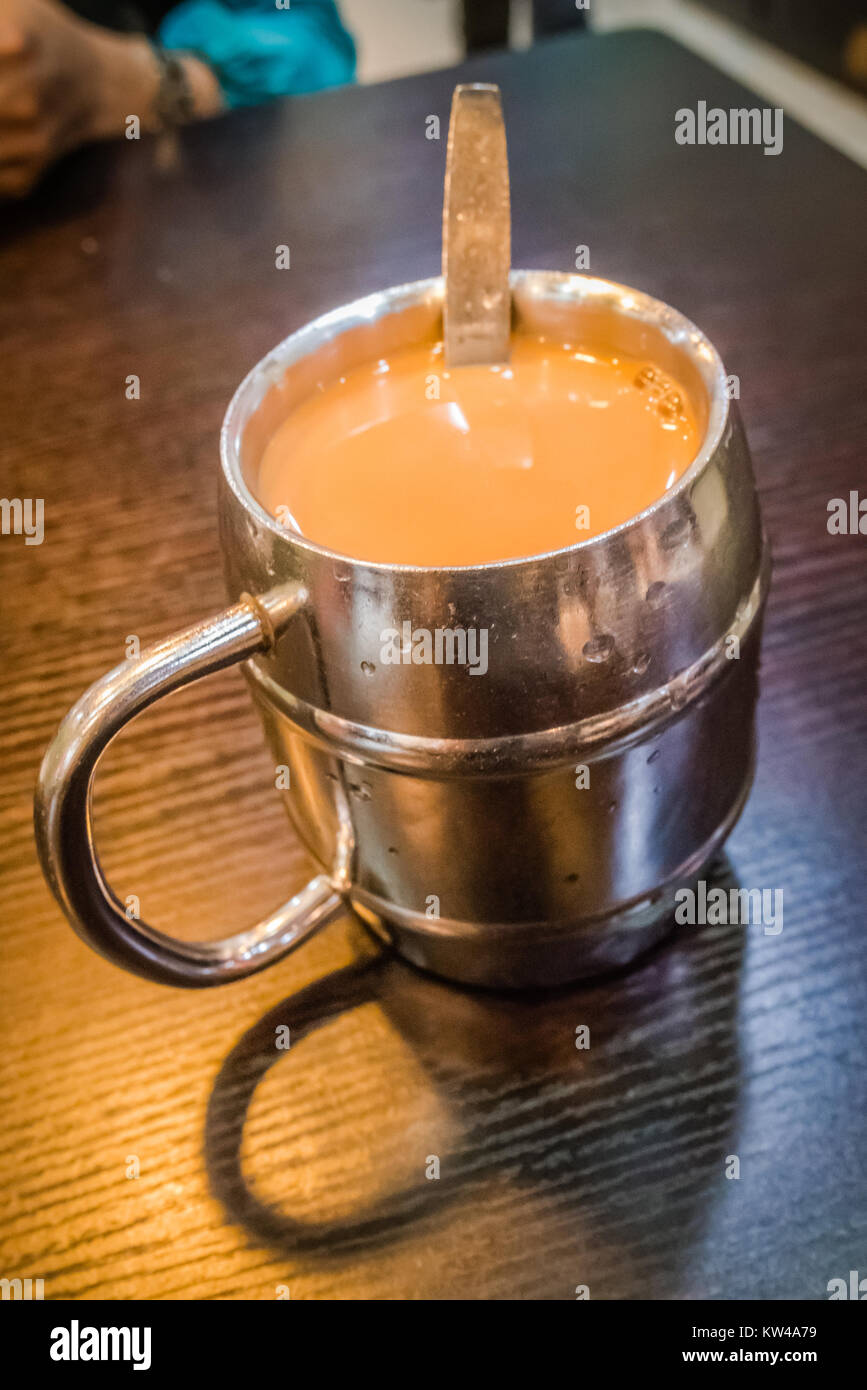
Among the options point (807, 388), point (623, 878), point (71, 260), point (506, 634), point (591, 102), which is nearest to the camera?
point (506, 634)

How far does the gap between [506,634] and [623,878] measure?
180 mm

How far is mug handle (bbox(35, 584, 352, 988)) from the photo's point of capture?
1.50 feet

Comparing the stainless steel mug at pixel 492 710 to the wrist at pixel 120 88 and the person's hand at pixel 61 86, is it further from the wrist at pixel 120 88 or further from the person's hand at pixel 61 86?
the wrist at pixel 120 88

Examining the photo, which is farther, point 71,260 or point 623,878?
point 71,260

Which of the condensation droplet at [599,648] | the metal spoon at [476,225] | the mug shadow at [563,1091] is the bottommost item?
the mug shadow at [563,1091]

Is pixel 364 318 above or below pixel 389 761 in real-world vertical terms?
above

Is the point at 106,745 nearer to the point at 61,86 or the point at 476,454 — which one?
the point at 476,454

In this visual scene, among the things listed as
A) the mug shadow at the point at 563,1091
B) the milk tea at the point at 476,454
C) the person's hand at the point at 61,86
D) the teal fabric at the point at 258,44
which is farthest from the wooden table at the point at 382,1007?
the teal fabric at the point at 258,44

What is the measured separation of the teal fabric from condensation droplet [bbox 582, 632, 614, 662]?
1581 millimetres

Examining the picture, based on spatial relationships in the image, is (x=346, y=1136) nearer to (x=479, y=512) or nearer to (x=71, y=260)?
(x=479, y=512)

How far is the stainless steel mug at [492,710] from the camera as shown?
446 millimetres

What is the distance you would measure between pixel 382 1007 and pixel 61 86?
1372mm

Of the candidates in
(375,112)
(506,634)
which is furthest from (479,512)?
(375,112)

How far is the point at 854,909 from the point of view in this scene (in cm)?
64
